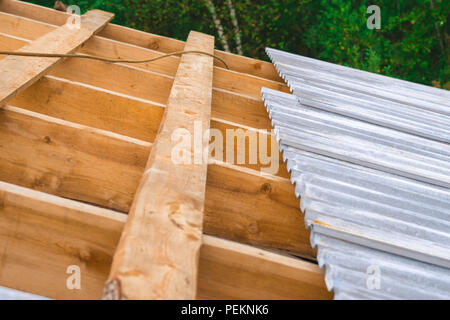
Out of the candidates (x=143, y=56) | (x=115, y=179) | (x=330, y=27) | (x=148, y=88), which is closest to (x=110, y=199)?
(x=115, y=179)

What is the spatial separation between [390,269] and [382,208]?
0.35 meters

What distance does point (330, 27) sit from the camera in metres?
Result: 8.98

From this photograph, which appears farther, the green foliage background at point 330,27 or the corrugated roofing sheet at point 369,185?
the green foliage background at point 330,27

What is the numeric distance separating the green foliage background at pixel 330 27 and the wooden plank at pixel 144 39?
188 inches

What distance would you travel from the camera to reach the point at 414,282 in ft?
3.98

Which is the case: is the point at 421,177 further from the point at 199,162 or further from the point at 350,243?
the point at 199,162

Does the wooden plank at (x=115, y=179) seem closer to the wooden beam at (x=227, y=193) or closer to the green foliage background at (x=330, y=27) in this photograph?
the wooden beam at (x=227, y=193)

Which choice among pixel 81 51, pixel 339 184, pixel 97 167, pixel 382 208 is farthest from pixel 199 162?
pixel 81 51

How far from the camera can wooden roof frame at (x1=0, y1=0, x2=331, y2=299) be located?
122 centimetres

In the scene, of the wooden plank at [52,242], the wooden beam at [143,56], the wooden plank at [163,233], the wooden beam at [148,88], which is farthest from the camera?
the wooden beam at [143,56]

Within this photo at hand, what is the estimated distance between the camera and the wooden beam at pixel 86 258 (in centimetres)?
122

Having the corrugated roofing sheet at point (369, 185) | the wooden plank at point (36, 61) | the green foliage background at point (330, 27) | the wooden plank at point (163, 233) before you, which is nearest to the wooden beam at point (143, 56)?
the wooden plank at point (36, 61)

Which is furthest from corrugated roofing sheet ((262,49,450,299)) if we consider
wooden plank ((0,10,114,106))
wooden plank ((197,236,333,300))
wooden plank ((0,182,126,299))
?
wooden plank ((0,10,114,106))

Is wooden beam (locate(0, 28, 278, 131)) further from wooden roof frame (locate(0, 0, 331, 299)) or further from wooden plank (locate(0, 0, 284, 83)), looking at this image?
wooden plank (locate(0, 0, 284, 83))
